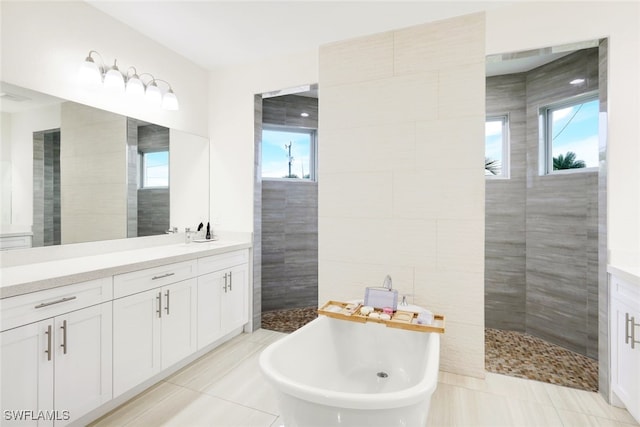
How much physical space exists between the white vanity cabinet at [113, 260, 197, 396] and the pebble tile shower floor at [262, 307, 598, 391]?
3.71 ft

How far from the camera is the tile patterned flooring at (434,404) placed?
1.81m

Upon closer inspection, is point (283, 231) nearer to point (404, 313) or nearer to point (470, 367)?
point (404, 313)

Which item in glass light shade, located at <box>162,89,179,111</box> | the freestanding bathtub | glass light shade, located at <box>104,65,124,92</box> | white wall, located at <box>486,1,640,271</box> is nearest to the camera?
the freestanding bathtub

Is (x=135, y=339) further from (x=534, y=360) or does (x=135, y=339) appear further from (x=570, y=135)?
(x=570, y=135)

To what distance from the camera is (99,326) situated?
172 centimetres

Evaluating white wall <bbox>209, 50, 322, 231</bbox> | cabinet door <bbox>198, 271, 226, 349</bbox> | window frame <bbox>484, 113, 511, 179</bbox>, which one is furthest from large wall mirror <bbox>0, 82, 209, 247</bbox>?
window frame <bbox>484, 113, 511, 179</bbox>

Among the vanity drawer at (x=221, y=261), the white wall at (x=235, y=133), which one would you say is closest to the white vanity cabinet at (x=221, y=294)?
the vanity drawer at (x=221, y=261)

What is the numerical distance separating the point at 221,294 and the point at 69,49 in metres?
2.07

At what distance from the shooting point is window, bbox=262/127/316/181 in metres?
3.94

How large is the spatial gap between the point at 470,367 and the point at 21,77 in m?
3.51

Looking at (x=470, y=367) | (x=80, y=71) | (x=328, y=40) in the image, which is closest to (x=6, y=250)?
(x=80, y=71)

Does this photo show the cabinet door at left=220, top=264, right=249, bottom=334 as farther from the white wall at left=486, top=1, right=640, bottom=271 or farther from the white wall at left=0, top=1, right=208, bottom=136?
the white wall at left=486, top=1, right=640, bottom=271

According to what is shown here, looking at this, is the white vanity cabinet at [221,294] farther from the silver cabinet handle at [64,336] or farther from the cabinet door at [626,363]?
the cabinet door at [626,363]

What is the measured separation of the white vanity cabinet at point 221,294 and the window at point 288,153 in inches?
52.3
